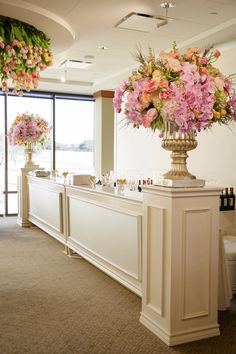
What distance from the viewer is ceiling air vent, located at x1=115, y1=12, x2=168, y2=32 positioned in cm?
515

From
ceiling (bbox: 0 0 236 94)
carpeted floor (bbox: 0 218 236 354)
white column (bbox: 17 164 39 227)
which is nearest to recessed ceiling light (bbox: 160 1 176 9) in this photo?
ceiling (bbox: 0 0 236 94)

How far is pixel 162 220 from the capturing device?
309 centimetres

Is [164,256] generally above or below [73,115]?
below

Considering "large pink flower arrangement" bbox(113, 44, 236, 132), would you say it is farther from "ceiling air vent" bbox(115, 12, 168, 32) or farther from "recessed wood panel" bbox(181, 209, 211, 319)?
"ceiling air vent" bbox(115, 12, 168, 32)

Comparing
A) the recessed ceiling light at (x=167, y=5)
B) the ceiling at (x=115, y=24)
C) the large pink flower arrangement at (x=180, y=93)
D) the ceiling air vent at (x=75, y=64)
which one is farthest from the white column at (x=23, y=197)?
the large pink flower arrangement at (x=180, y=93)

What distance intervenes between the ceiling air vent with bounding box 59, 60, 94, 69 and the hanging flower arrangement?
271cm

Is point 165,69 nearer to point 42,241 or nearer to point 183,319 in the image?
point 183,319

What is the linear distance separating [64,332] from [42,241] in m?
3.44

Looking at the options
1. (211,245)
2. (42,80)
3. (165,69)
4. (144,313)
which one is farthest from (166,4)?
(42,80)

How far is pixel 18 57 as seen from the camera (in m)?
4.23

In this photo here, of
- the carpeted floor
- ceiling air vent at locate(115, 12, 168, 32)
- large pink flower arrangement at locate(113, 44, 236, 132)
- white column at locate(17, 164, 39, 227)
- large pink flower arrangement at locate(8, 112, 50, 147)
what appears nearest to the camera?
large pink flower arrangement at locate(113, 44, 236, 132)

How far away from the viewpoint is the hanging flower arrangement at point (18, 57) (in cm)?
418

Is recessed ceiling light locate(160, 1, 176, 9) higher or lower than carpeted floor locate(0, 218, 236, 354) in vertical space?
higher

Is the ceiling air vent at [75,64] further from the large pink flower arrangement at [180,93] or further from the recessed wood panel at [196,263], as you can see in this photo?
the recessed wood panel at [196,263]
